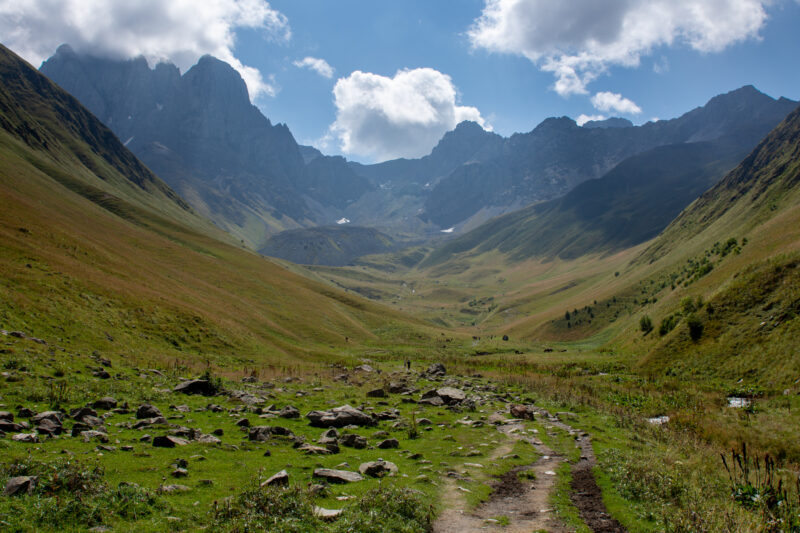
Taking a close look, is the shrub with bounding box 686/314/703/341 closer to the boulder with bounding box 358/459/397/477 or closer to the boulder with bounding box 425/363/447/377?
the boulder with bounding box 425/363/447/377

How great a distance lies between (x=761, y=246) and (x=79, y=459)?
90.1 meters

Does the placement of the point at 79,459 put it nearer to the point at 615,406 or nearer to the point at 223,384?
the point at 223,384

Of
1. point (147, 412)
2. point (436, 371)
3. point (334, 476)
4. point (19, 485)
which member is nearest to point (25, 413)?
point (147, 412)

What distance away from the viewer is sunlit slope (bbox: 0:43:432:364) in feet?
117

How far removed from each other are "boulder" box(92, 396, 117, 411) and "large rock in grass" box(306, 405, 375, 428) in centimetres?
980

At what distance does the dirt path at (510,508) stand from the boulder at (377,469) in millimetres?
2295

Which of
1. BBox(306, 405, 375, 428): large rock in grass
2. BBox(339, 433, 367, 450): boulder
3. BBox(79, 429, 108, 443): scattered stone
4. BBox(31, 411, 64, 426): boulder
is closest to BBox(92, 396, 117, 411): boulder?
BBox(31, 411, 64, 426): boulder

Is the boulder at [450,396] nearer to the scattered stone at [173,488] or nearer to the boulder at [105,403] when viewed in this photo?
the boulder at [105,403]

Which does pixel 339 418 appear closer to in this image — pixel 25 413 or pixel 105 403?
pixel 105 403

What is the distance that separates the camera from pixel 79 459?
12750 millimetres

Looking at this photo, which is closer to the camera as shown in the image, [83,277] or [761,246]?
[83,277]

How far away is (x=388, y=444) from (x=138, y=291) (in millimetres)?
44861

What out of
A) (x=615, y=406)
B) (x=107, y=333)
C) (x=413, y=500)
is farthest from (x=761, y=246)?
(x=107, y=333)

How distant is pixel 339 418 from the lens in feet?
76.6
